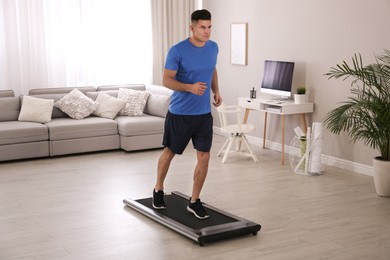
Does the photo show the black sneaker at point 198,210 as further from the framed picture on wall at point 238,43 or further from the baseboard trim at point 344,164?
the framed picture on wall at point 238,43

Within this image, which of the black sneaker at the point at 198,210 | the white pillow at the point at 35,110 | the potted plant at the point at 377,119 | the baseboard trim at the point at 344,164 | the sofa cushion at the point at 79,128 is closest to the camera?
the black sneaker at the point at 198,210

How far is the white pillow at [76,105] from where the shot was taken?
7.75 metres

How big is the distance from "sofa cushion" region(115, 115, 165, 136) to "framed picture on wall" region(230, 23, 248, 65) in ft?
4.62

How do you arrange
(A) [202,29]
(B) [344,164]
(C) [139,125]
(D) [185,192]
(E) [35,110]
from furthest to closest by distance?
(C) [139,125], (E) [35,110], (B) [344,164], (D) [185,192], (A) [202,29]

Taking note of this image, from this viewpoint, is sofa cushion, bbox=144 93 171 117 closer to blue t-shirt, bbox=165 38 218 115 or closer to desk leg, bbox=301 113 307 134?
desk leg, bbox=301 113 307 134

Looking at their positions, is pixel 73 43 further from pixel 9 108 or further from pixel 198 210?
pixel 198 210

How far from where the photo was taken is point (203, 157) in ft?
15.3

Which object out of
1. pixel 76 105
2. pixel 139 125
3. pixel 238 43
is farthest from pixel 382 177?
pixel 76 105

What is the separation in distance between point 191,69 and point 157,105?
351 cm

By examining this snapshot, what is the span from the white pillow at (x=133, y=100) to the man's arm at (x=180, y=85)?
11.7 ft

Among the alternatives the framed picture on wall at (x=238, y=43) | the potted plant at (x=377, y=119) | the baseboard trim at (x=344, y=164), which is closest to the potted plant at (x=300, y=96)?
the baseboard trim at (x=344, y=164)

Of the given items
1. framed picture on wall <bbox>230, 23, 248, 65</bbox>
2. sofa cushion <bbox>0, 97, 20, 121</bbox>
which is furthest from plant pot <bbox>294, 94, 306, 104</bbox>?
sofa cushion <bbox>0, 97, 20, 121</bbox>

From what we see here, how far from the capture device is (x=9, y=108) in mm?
7543

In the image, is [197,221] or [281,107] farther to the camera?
[281,107]
